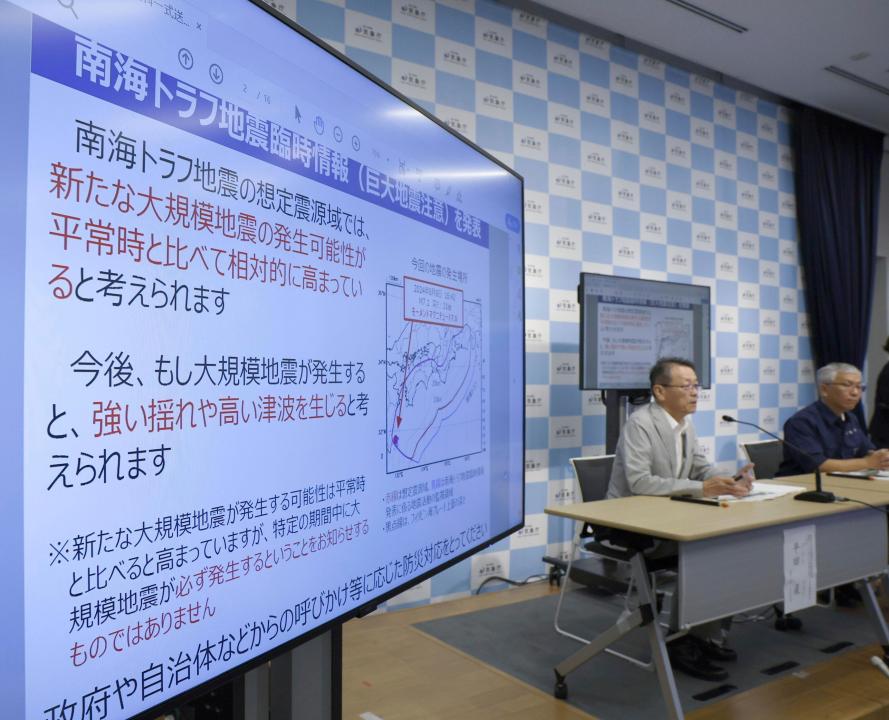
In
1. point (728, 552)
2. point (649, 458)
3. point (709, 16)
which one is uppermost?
point (709, 16)

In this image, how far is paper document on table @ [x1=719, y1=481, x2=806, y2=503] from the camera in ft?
8.63

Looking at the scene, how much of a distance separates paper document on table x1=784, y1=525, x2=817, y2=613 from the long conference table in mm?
26

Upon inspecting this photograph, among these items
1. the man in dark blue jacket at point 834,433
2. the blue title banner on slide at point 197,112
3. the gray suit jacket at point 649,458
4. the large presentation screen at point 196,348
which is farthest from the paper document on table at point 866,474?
the blue title banner on slide at point 197,112

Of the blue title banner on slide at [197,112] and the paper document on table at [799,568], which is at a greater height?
the blue title banner on slide at [197,112]

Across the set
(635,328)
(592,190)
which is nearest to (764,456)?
(635,328)

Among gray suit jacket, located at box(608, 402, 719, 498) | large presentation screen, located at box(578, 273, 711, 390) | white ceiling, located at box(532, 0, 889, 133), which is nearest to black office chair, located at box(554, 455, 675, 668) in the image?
gray suit jacket, located at box(608, 402, 719, 498)

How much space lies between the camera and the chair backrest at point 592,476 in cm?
319

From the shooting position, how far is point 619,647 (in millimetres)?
2895

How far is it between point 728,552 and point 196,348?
6.41 ft

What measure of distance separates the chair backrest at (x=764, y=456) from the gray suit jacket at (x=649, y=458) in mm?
956

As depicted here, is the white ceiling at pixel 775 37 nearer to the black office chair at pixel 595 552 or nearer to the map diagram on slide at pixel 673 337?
the map diagram on slide at pixel 673 337

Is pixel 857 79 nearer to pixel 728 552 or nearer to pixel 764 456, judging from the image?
pixel 764 456

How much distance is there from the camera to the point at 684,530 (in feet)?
6.75

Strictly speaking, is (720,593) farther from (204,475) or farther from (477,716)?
(204,475)
